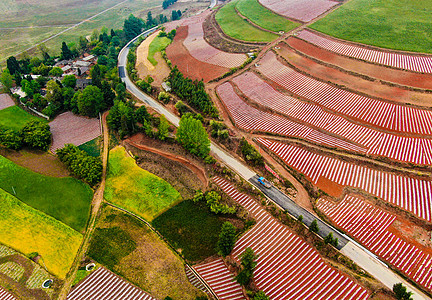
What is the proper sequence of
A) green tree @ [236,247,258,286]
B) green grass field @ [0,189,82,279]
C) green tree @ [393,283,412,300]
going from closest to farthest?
green tree @ [393,283,412,300], green tree @ [236,247,258,286], green grass field @ [0,189,82,279]

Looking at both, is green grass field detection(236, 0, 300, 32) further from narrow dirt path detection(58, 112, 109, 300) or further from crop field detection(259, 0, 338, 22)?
narrow dirt path detection(58, 112, 109, 300)

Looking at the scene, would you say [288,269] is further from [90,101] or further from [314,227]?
[90,101]

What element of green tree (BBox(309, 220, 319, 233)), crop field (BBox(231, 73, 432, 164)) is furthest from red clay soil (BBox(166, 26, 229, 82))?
green tree (BBox(309, 220, 319, 233))

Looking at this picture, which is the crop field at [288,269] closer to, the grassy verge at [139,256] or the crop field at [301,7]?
the grassy verge at [139,256]

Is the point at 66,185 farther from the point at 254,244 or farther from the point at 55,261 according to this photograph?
the point at 254,244

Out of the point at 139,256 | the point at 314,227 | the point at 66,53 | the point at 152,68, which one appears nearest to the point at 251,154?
the point at 314,227

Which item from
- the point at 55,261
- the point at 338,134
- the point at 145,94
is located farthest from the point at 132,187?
the point at 338,134
